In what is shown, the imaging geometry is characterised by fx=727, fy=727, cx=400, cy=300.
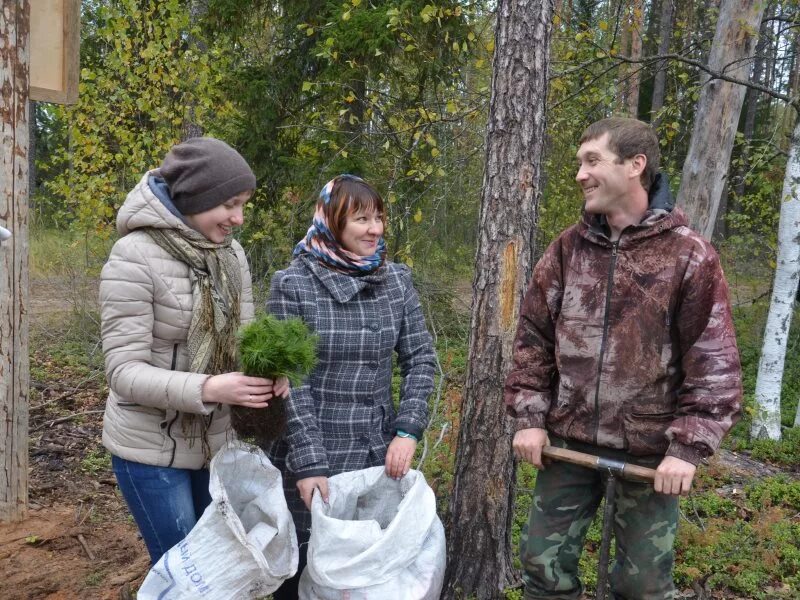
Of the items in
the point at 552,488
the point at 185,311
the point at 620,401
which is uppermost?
the point at 185,311

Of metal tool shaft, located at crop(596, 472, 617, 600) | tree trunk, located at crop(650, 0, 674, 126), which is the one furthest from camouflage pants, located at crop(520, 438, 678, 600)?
tree trunk, located at crop(650, 0, 674, 126)

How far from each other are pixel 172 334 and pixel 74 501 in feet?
10.8

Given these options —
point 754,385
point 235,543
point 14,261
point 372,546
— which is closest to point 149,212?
point 235,543

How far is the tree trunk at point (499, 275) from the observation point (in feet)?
11.2

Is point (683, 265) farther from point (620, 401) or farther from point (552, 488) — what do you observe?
point (552, 488)

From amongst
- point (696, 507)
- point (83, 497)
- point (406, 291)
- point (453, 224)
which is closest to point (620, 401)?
point (406, 291)

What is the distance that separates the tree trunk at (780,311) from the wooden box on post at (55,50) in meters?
6.30

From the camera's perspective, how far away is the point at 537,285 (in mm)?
2918

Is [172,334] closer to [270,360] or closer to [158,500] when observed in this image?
[270,360]

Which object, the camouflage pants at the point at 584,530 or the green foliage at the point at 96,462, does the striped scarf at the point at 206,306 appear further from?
the green foliage at the point at 96,462

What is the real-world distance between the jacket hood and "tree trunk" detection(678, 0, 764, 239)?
16.7 ft

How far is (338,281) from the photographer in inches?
112

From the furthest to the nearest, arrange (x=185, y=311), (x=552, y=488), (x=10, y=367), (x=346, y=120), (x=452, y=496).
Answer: (x=346, y=120) → (x=10, y=367) → (x=452, y=496) → (x=552, y=488) → (x=185, y=311)

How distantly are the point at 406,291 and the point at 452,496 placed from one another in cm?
120
